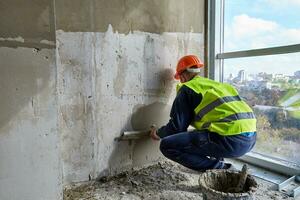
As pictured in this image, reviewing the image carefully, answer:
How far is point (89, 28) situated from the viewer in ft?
7.88

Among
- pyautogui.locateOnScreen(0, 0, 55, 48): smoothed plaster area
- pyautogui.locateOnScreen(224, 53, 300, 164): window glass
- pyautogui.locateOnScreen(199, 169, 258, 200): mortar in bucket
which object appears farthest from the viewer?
pyautogui.locateOnScreen(224, 53, 300, 164): window glass

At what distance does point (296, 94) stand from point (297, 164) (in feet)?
2.11

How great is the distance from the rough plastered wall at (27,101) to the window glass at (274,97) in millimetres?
1992

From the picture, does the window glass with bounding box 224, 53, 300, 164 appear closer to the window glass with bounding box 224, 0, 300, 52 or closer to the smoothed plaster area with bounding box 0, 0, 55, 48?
the window glass with bounding box 224, 0, 300, 52

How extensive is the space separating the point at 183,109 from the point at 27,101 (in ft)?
4.11

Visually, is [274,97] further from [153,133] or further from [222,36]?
[153,133]

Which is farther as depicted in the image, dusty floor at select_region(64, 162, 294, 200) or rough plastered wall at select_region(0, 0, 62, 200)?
dusty floor at select_region(64, 162, 294, 200)

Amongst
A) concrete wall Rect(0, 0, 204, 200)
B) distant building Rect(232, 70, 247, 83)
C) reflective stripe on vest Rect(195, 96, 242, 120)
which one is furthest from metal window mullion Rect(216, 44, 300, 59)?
reflective stripe on vest Rect(195, 96, 242, 120)

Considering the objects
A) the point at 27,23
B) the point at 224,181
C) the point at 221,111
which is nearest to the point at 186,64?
the point at 221,111

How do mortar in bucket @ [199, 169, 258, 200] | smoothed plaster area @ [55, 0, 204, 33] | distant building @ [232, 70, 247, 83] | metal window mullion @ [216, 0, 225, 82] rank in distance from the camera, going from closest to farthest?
mortar in bucket @ [199, 169, 258, 200] < smoothed plaster area @ [55, 0, 204, 33] < distant building @ [232, 70, 247, 83] < metal window mullion @ [216, 0, 225, 82]

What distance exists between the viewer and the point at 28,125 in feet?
5.96

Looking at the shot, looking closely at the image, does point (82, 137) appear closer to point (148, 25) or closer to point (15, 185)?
point (15, 185)

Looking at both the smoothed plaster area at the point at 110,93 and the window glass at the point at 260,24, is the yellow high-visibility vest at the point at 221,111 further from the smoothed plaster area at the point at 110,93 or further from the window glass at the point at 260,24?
the window glass at the point at 260,24

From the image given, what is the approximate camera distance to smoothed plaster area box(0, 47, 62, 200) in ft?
5.72
